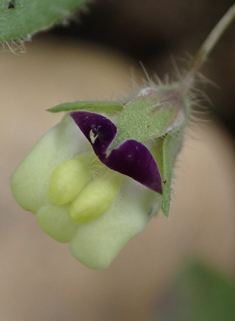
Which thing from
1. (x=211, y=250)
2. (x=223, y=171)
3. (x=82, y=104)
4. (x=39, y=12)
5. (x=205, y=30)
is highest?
(x=205, y=30)

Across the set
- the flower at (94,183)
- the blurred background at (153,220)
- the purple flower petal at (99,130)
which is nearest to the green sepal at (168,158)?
the flower at (94,183)

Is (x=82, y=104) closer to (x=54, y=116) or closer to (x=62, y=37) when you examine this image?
(x=54, y=116)

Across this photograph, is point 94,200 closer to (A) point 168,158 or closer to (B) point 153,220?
(A) point 168,158

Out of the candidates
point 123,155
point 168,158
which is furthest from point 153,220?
point 123,155

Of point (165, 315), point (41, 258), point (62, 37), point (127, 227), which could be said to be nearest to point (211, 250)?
point (165, 315)

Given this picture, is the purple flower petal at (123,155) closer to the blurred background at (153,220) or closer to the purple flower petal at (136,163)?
the purple flower petal at (136,163)

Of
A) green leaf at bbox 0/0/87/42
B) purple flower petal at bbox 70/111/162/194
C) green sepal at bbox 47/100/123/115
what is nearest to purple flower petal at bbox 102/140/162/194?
purple flower petal at bbox 70/111/162/194

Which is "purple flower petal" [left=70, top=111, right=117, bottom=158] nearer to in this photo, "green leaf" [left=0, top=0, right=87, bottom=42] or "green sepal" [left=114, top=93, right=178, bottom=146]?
"green sepal" [left=114, top=93, right=178, bottom=146]
